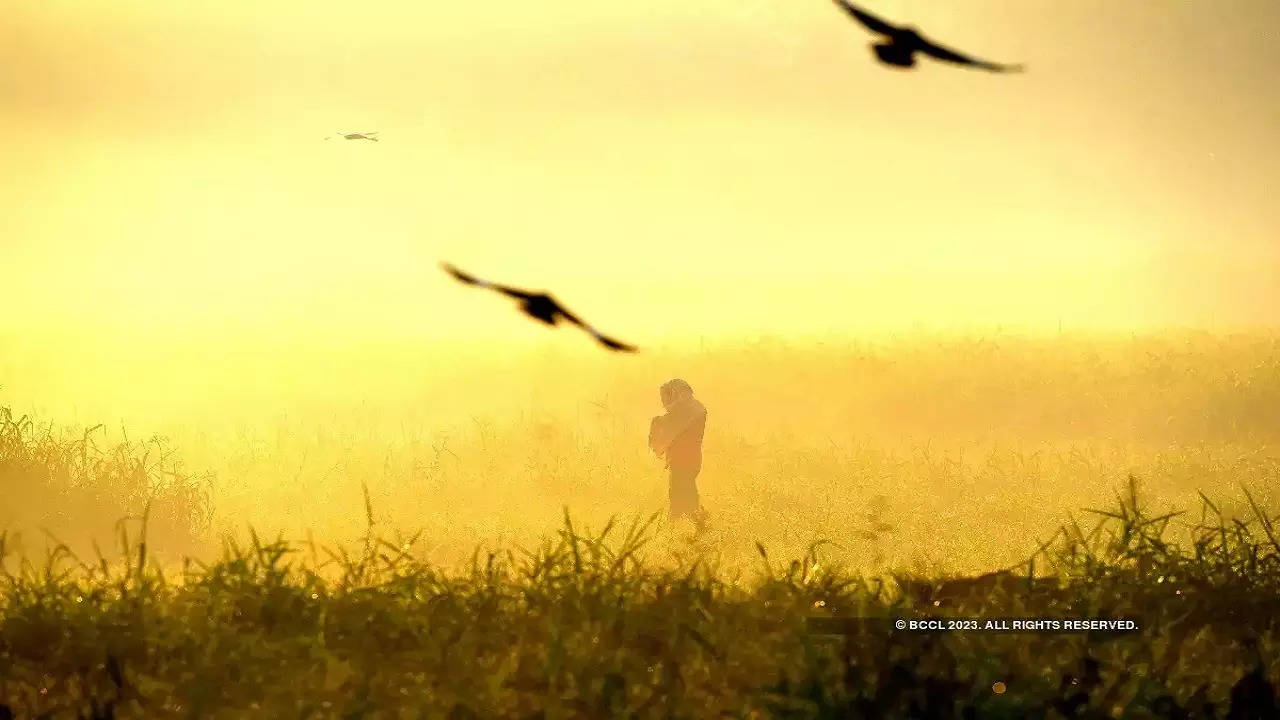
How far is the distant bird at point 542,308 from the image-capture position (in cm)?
294

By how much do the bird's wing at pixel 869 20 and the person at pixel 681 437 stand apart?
10.5 m

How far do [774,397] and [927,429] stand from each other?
270 cm

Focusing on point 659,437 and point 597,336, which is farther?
point 659,437

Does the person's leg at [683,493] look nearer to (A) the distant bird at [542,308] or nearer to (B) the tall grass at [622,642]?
(B) the tall grass at [622,642]

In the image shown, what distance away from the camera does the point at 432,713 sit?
12.3ft

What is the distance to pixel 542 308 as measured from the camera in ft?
10.1

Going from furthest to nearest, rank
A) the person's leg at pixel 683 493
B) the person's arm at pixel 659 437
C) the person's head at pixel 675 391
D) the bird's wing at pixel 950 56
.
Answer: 1. the person's leg at pixel 683 493
2. the person's arm at pixel 659 437
3. the person's head at pixel 675 391
4. the bird's wing at pixel 950 56

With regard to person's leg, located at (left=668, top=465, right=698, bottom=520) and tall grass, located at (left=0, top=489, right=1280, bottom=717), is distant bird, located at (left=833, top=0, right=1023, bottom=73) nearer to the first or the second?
tall grass, located at (left=0, top=489, right=1280, bottom=717)

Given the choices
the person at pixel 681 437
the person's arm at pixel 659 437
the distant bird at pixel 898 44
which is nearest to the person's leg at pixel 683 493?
the person at pixel 681 437

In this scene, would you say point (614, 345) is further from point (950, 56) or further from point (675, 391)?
point (675, 391)

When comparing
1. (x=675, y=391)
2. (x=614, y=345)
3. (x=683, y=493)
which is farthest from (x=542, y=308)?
(x=683, y=493)

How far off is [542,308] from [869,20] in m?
1.07

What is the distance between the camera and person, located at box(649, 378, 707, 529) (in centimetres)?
1388

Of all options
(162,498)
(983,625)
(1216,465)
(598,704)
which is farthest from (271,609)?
(1216,465)
